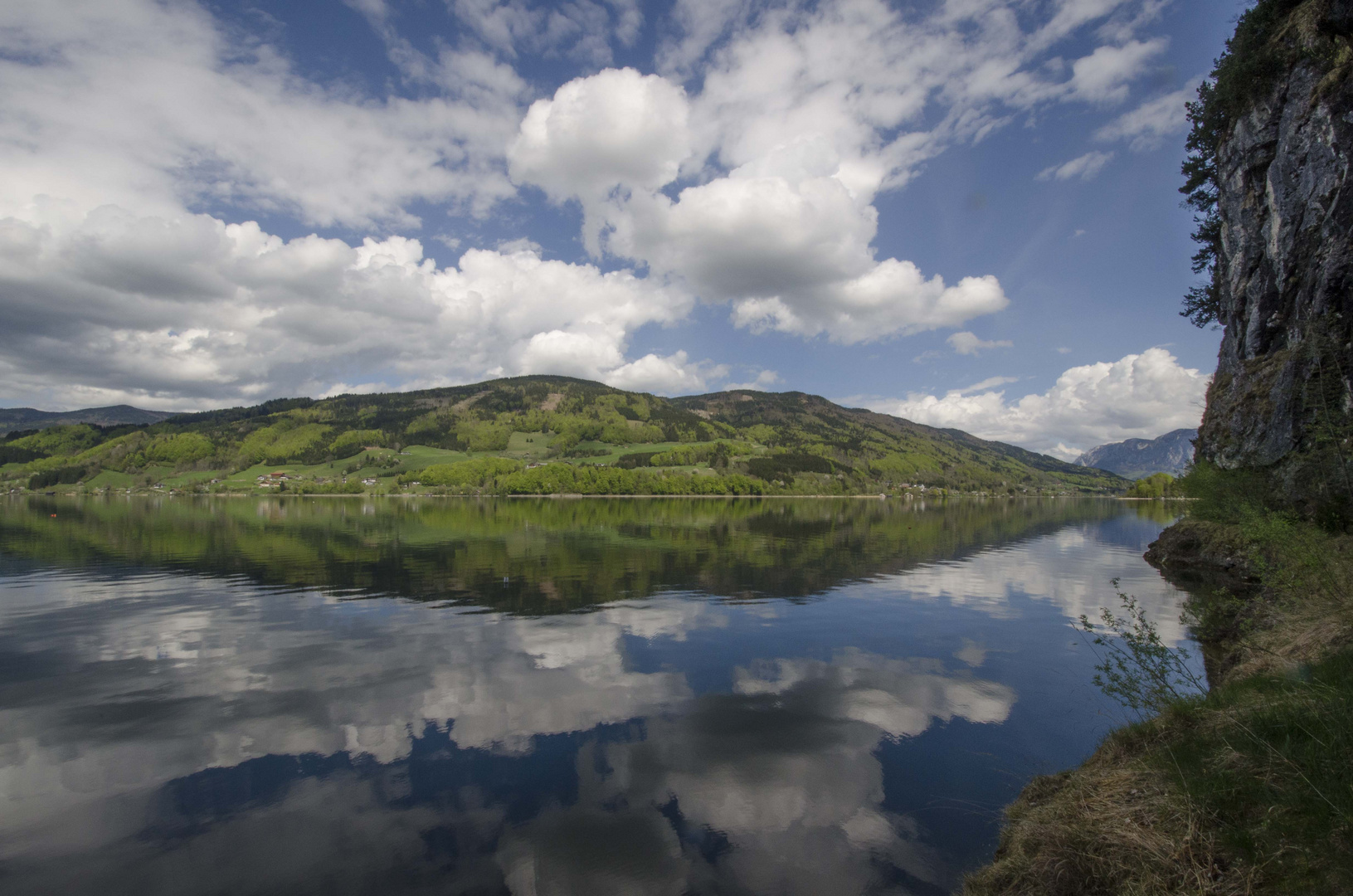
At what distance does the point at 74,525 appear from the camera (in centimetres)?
7075

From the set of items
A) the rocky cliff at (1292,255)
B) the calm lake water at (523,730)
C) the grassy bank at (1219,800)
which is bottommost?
the calm lake water at (523,730)

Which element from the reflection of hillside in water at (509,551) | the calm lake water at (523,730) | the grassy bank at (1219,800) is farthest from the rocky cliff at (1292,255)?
the reflection of hillside in water at (509,551)

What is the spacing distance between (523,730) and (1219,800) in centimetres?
1340

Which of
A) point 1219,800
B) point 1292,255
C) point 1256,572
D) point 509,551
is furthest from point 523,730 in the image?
point 1292,255

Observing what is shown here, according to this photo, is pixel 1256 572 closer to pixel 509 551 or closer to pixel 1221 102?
pixel 1221 102

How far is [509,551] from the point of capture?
5069 cm

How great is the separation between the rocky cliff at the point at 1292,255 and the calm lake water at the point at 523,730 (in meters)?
9.55

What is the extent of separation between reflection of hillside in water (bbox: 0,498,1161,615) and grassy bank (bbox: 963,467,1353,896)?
74.7 feet

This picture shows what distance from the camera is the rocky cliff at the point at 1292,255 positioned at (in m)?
24.2

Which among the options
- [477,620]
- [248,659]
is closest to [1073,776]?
[477,620]

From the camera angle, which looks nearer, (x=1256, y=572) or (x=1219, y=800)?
(x=1219, y=800)

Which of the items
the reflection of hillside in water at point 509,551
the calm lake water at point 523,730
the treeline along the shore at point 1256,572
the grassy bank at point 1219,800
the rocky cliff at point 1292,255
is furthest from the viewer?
the reflection of hillside in water at point 509,551

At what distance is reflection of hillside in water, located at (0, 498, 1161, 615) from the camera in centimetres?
3488

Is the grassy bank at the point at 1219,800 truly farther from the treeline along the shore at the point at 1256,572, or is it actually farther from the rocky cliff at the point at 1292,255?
the rocky cliff at the point at 1292,255
